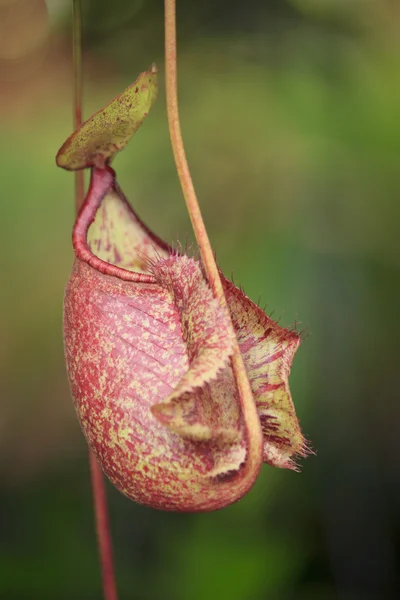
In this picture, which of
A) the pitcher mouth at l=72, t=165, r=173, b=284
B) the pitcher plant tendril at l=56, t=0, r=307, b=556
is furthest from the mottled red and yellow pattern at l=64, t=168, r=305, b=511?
the pitcher mouth at l=72, t=165, r=173, b=284

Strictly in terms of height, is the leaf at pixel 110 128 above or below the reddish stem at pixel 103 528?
above

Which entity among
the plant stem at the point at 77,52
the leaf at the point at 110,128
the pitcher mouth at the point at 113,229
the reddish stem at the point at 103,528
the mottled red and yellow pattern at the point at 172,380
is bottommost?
the reddish stem at the point at 103,528

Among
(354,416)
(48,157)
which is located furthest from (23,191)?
(354,416)

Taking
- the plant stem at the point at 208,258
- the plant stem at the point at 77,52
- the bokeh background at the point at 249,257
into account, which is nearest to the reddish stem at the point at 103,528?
the plant stem at the point at 208,258

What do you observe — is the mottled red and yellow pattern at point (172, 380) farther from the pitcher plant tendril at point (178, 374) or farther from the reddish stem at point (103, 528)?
the reddish stem at point (103, 528)

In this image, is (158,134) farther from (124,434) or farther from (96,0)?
(124,434)

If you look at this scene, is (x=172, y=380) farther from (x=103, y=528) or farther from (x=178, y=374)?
(x=103, y=528)

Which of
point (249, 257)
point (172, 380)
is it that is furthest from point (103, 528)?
point (249, 257)
